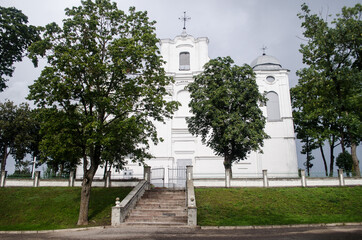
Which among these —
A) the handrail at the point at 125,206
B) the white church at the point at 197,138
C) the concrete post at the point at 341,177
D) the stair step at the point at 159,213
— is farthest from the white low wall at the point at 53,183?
the concrete post at the point at 341,177

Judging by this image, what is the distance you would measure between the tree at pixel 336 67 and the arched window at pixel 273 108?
829cm

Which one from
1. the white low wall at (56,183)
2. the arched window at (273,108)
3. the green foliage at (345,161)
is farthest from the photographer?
the arched window at (273,108)

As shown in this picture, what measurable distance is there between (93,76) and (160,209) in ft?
27.8

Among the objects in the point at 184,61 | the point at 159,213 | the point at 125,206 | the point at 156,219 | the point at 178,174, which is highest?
the point at 184,61

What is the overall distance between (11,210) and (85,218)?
19.4 feet

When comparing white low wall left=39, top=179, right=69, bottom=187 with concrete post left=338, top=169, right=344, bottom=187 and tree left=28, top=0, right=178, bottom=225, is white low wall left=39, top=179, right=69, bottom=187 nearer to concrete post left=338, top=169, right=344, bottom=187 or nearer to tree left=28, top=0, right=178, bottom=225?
tree left=28, top=0, right=178, bottom=225

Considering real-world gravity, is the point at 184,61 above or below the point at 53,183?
above

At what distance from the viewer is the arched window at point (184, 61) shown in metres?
33.5

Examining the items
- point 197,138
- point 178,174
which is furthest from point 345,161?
point 178,174

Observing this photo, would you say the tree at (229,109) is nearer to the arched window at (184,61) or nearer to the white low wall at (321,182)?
the white low wall at (321,182)

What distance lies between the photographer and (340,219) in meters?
14.4

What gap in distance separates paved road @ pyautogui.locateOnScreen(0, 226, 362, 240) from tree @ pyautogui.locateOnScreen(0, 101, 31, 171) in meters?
19.0

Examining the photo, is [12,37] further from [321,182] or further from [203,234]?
[321,182]

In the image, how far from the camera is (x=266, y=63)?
1421 inches
